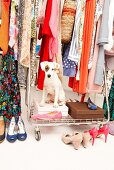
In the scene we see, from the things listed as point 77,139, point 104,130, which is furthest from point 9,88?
point 104,130

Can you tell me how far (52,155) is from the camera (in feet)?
5.00

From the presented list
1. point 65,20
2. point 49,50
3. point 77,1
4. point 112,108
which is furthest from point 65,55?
point 112,108

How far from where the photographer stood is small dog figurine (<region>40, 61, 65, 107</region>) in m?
1.67

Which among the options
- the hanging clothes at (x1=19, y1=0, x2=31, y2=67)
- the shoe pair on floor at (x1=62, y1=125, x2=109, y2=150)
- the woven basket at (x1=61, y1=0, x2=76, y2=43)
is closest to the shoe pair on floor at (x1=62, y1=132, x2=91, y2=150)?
the shoe pair on floor at (x1=62, y1=125, x2=109, y2=150)

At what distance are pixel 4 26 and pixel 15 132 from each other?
2.92ft

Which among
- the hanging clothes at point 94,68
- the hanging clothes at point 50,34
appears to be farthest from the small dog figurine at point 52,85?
the hanging clothes at point 94,68

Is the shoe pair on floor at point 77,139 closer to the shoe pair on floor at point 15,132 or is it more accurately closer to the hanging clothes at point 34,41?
the shoe pair on floor at point 15,132

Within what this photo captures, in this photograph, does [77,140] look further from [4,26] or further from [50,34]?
[4,26]

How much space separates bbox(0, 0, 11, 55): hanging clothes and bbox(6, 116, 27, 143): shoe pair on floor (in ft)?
2.18

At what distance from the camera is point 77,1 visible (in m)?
1.64

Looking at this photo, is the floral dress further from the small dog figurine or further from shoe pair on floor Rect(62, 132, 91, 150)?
shoe pair on floor Rect(62, 132, 91, 150)

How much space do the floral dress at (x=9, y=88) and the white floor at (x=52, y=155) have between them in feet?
0.96

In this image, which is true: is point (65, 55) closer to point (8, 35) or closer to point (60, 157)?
point (8, 35)

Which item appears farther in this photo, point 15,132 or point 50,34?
point 15,132
